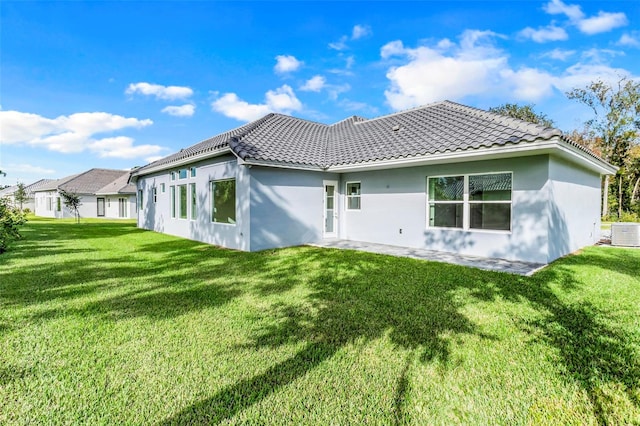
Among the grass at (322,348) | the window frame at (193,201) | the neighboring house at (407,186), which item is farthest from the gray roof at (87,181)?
the grass at (322,348)

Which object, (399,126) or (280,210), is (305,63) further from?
(280,210)

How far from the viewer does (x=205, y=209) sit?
1238 centimetres

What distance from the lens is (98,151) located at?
4166 centimetres

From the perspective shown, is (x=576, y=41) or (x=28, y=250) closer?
(x=28, y=250)

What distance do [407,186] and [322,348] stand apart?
790cm

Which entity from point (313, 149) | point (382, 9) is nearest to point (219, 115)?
point (313, 149)

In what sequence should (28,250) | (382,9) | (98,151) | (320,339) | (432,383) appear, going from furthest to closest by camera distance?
(98,151) < (382,9) < (28,250) < (320,339) < (432,383)

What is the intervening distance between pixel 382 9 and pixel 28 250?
51.2 ft

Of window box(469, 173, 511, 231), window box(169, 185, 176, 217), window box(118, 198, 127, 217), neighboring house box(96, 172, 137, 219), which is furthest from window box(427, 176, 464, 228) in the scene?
window box(118, 198, 127, 217)

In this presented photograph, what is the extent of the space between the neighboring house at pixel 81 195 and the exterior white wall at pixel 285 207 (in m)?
30.1

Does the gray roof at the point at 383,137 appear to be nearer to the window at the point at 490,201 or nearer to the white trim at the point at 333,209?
the white trim at the point at 333,209

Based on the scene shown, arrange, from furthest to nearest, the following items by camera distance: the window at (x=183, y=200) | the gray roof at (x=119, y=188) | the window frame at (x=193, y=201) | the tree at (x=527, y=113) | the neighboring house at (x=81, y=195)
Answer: the tree at (x=527, y=113)
the neighboring house at (x=81, y=195)
the gray roof at (x=119, y=188)
the window at (x=183, y=200)
the window frame at (x=193, y=201)

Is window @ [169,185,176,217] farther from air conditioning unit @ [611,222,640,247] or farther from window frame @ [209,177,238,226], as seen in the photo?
air conditioning unit @ [611,222,640,247]

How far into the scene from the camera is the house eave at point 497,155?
23.1 feet
